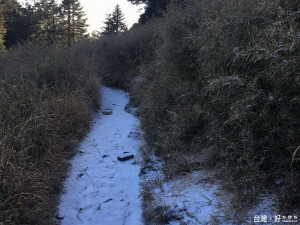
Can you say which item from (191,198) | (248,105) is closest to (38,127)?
(191,198)

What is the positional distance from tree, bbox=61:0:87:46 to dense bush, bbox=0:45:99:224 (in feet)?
66.3

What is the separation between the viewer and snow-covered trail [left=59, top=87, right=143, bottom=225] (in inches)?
149

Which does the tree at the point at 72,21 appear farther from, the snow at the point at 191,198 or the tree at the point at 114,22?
the snow at the point at 191,198

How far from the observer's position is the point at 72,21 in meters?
30.2

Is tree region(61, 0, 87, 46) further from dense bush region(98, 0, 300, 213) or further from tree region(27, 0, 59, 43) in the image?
dense bush region(98, 0, 300, 213)

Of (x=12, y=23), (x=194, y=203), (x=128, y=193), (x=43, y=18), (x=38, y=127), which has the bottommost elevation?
(x=128, y=193)

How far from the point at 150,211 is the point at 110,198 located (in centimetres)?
95

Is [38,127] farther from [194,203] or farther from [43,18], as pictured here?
[43,18]

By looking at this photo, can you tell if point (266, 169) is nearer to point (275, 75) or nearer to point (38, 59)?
point (275, 75)

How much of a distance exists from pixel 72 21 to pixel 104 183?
98.4 ft

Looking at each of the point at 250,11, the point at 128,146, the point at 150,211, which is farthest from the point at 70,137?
the point at 250,11

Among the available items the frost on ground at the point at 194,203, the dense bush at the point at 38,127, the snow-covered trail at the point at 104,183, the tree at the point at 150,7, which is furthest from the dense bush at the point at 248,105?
the tree at the point at 150,7

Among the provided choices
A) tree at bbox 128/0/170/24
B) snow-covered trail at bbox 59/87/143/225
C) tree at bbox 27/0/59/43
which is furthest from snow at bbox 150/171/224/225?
tree at bbox 27/0/59/43

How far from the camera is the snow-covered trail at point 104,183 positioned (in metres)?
3.79
